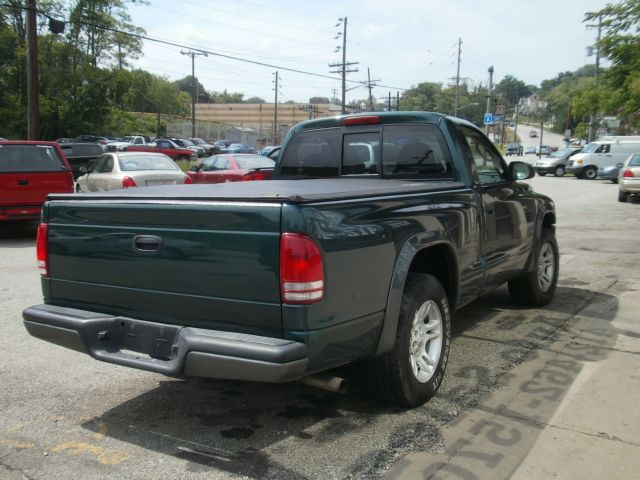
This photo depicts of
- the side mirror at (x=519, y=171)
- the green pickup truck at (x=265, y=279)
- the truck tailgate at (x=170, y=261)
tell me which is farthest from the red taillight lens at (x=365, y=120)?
the truck tailgate at (x=170, y=261)

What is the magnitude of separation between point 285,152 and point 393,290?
2.36m

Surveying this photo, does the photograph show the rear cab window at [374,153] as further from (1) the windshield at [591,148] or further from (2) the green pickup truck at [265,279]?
(1) the windshield at [591,148]

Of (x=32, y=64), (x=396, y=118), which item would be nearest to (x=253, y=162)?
(x=32, y=64)

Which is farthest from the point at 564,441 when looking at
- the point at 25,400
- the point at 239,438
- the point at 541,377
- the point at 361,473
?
the point at 25,400

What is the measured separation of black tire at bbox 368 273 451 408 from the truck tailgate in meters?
0.91

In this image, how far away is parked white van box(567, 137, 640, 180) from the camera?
31.0 m

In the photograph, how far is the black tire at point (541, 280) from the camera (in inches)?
234

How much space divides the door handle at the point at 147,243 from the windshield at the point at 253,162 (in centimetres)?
1175

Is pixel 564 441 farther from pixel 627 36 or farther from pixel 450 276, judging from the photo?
pixel 627 36

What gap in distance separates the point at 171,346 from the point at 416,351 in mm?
1518

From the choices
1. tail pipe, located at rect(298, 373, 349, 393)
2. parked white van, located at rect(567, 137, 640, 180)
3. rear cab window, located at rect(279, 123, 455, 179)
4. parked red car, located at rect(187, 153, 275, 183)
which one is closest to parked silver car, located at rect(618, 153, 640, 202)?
parked red car, located at rect(187, 153, 275, 183)

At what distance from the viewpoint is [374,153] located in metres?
4.81

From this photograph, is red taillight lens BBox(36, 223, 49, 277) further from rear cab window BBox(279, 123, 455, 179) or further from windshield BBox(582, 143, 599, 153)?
windshield BBox(582, 143, 599, 153)

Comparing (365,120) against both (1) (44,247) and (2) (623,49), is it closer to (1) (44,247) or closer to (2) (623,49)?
(1) (44,247)
